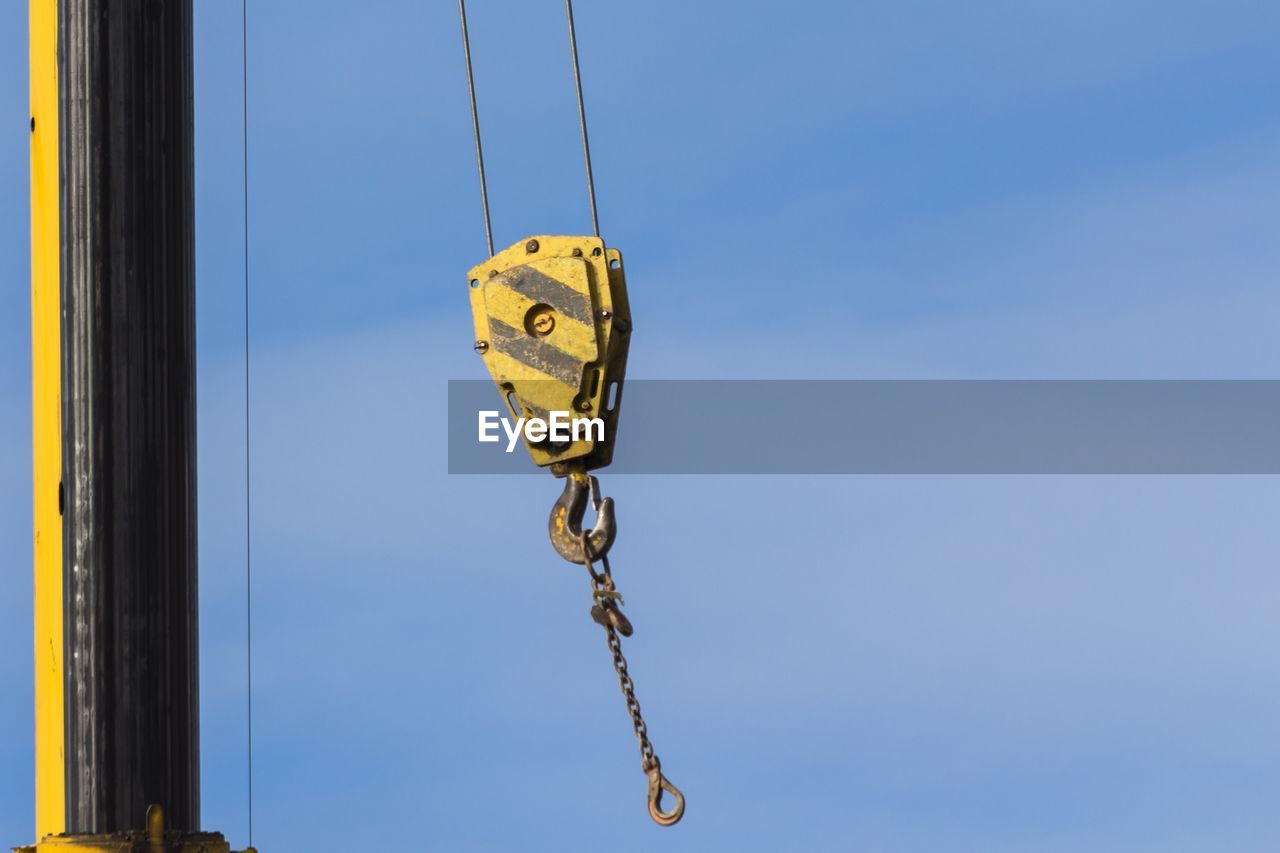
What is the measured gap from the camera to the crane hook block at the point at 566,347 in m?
7.90

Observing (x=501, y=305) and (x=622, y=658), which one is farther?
(x=501, y=305)

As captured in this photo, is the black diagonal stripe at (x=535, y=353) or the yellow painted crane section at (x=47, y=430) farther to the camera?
the yellow painted crane section at (x=47, y=430)

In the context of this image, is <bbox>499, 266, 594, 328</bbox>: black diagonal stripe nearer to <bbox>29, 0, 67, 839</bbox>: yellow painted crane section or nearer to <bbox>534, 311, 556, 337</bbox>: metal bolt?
<bbox>534, 311, 556, 337</bbox>: metal bolt

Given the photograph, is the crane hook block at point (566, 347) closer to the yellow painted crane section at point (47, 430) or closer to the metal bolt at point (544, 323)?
the metal bolt at point (544, 323)

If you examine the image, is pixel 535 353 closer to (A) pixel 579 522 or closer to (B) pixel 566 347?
(B) pixel 566 347

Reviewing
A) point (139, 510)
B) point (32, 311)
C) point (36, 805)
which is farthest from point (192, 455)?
point (36, 805)

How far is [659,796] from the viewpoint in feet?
24.5

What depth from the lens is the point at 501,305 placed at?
809cm

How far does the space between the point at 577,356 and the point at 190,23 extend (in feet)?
6.38

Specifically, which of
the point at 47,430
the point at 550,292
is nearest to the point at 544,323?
the point at 550,292

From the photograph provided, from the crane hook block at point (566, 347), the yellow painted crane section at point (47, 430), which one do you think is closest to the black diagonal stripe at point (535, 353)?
the crane hook block at point (566, 347)

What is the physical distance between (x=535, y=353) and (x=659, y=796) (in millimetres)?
1565

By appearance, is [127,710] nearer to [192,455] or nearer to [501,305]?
[192,455]

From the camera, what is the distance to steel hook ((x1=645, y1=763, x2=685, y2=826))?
741cm
